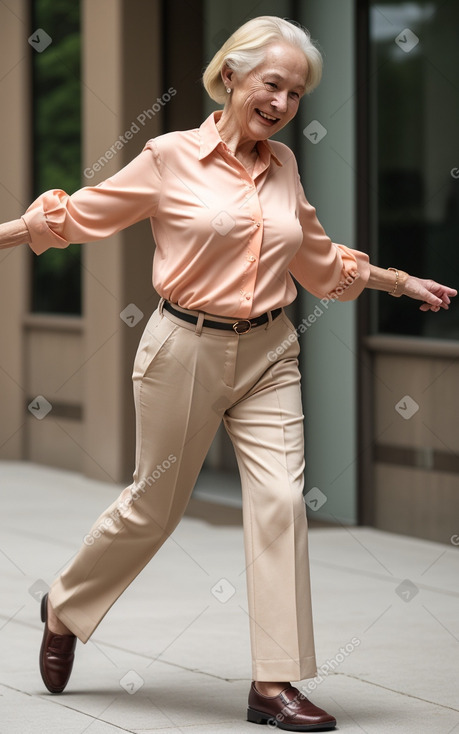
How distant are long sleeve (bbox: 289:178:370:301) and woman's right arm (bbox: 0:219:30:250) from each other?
0.83 metres

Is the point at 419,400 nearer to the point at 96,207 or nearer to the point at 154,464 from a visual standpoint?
the point at 154,464

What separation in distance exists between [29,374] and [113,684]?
6.22 meters

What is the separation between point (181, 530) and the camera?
7812 millimetres

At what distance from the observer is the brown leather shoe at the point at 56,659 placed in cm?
451

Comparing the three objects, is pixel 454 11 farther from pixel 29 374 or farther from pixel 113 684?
pixel 29 374

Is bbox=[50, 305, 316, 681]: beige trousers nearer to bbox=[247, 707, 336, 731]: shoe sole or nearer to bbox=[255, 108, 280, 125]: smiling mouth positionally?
bbox=[247, 707, 336, 731]: shoe sole

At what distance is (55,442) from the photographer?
10336 millimetres

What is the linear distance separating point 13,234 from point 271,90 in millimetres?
829

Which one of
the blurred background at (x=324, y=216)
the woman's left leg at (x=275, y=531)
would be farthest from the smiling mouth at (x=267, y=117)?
the blurred background at (x=324, y=216)

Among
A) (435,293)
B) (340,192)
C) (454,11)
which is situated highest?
(454,11)

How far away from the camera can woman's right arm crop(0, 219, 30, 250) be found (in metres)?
4.09

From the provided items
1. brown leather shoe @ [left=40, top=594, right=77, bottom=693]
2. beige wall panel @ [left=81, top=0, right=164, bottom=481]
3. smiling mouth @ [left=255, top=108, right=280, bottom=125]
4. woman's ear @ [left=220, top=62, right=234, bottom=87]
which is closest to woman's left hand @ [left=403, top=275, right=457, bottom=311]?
smiling mouth @ [left=255, top=108, right=280, bottom=125]

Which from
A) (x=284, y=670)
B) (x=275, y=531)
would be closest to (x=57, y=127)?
(x=275, y=531)

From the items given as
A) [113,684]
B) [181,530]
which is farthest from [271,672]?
[181,530]
